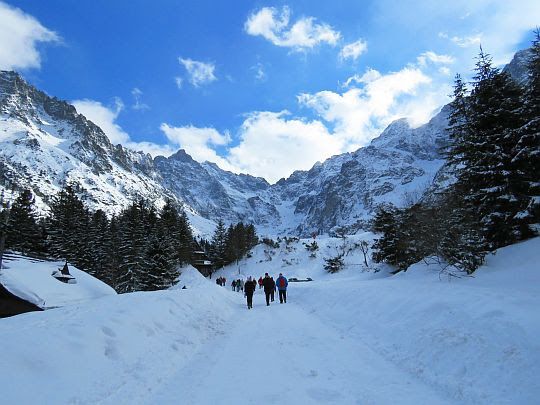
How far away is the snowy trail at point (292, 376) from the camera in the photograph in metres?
5.81

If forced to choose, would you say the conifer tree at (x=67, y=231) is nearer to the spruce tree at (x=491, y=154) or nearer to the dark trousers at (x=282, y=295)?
the dark trousers at (x=282, y=295)

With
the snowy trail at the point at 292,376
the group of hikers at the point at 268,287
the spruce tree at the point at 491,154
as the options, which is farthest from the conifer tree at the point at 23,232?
the spruce tree at the point at 491,154

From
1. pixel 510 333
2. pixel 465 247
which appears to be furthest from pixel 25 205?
pixel 510 333

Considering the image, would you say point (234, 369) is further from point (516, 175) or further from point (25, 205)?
point (25, 205)

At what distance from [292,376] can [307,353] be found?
1.69 meters

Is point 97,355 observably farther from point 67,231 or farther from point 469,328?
point 67,231

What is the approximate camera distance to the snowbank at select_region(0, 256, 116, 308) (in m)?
18.9

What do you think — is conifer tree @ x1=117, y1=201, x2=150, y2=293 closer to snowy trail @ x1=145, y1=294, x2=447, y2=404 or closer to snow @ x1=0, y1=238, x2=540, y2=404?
snow @ x1=0, y1=238, x2=540, y2=404

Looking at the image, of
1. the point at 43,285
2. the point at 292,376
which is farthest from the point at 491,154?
the point at 43,285

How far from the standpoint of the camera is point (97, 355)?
7148mm

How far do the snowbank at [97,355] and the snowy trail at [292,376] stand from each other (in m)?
0.59

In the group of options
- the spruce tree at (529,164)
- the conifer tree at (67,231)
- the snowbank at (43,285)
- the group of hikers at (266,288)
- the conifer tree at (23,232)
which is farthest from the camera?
the conifer tree at (67,231)

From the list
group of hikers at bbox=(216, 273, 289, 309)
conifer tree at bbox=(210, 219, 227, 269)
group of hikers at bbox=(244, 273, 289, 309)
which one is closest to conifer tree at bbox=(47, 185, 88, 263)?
group of hikers at bbox=(216, 273, 289, 309)

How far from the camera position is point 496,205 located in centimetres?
1525
